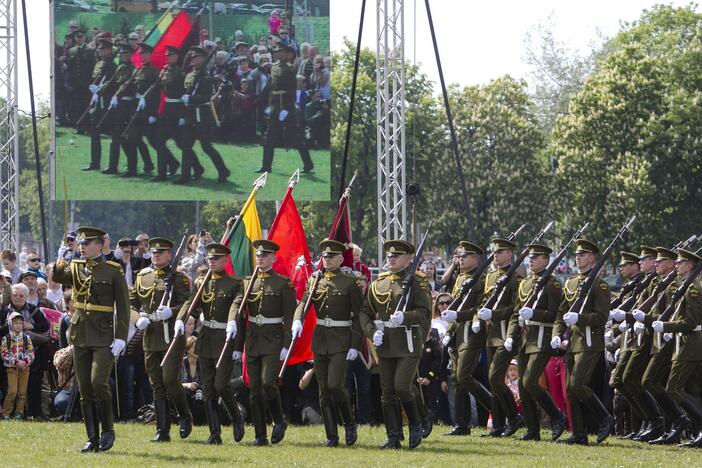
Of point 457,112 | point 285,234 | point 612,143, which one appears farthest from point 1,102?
point 285,234

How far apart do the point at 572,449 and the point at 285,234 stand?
454 centimetres

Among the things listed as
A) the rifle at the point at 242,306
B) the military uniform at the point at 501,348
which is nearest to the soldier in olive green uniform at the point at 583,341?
the military uniform at the point at 501,348

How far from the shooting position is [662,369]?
46.1ft

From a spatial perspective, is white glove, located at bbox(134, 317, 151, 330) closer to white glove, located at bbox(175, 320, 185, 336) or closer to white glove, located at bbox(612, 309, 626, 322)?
white glove, located at bbox(175, 320, 185, 336)

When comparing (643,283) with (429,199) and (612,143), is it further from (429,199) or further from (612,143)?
(429,199)

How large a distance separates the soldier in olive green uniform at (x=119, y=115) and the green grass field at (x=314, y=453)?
13.3 meters

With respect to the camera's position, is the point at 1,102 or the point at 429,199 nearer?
the point at 429,199

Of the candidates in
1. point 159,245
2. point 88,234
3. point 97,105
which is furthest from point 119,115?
point 88,234

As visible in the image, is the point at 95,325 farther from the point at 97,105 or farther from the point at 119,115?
the point at 97,105

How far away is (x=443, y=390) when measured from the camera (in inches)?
640

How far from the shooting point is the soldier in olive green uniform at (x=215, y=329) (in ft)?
43.8

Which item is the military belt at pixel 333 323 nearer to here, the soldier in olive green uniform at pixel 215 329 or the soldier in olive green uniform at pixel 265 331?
the soldier in olive green uniform at pixel 265 331

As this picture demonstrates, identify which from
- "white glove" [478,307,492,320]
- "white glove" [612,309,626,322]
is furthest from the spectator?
"white glove" [612,309,626,322]

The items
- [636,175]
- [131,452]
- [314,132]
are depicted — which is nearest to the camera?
[131,452]
